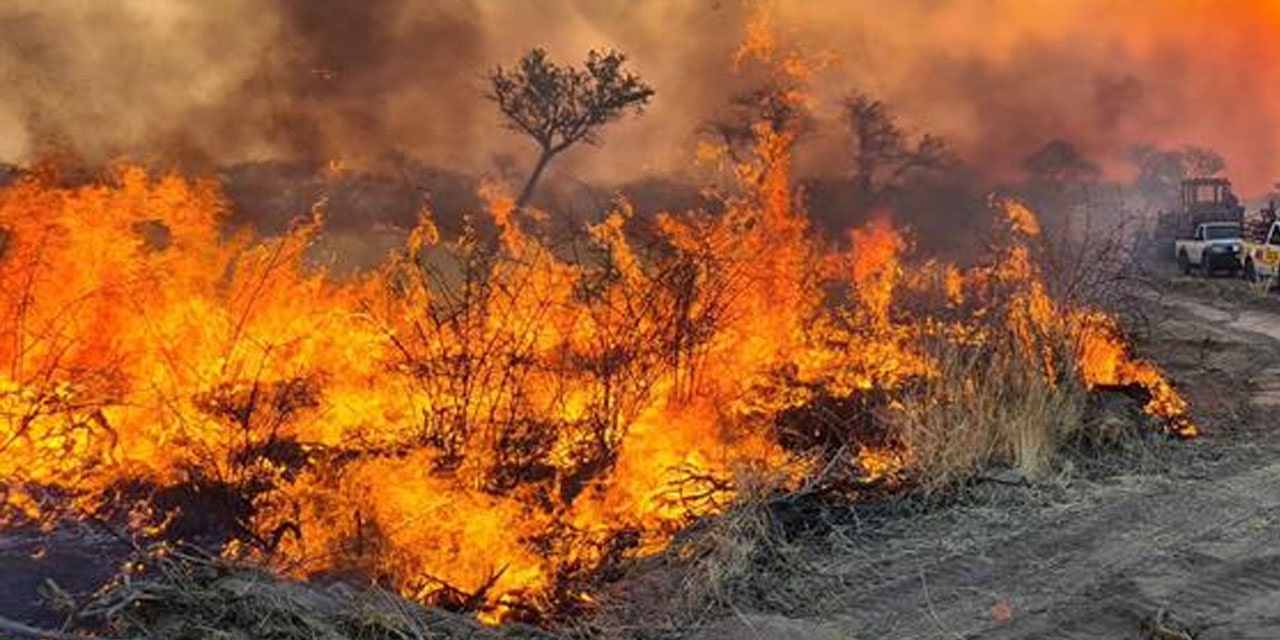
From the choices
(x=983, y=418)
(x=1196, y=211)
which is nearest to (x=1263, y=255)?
(x=1196, y=211)

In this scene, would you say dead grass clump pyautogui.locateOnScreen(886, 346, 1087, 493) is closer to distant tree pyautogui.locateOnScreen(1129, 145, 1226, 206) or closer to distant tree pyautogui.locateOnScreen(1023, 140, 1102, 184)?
distant tree pyautogui.locateOnScreen(1023, 140, 1102, 184)

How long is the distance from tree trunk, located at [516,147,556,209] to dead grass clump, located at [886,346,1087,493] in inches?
290

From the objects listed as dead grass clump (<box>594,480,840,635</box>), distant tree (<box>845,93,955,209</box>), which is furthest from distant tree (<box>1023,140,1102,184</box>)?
dead grass clump (<box>594,480,840,635</box>)

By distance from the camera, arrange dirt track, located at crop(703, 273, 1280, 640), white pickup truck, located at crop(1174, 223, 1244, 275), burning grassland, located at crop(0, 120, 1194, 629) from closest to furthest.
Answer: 1. dirt track, located at crop(703, 273, 1280, 640)
2. burning grassland, located at crop(0, 120, 1194, 629)
3. white pickup truck, located at crop(1174, 223, 1244, 275)

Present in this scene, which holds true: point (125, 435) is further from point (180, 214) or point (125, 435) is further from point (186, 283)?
point (180, 214)

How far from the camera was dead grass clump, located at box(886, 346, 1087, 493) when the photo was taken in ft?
23.6

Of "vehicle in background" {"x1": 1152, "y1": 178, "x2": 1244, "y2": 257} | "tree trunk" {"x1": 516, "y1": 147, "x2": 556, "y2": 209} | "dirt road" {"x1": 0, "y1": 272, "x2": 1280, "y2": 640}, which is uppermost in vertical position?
"vehicle in background" {"x1": 1152, "y1": 178, "x2": 1244, "y2": 257}

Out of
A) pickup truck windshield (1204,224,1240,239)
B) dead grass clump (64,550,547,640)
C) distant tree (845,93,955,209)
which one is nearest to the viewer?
dead grass clump (64,550,547,640)

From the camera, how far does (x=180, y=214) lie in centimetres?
1127

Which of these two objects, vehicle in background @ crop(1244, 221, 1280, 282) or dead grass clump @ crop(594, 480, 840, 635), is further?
vehicle in background @ crop(1244, 221, 1280, 282)

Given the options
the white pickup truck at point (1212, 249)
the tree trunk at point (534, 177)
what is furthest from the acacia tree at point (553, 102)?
the white pickup truck at point (1212, 249)

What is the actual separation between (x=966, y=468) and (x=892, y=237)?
5.82 metres

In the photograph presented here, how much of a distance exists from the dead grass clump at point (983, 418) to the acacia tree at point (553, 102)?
8.69 metres

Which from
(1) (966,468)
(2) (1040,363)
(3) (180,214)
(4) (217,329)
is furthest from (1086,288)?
(3) (180,214)
